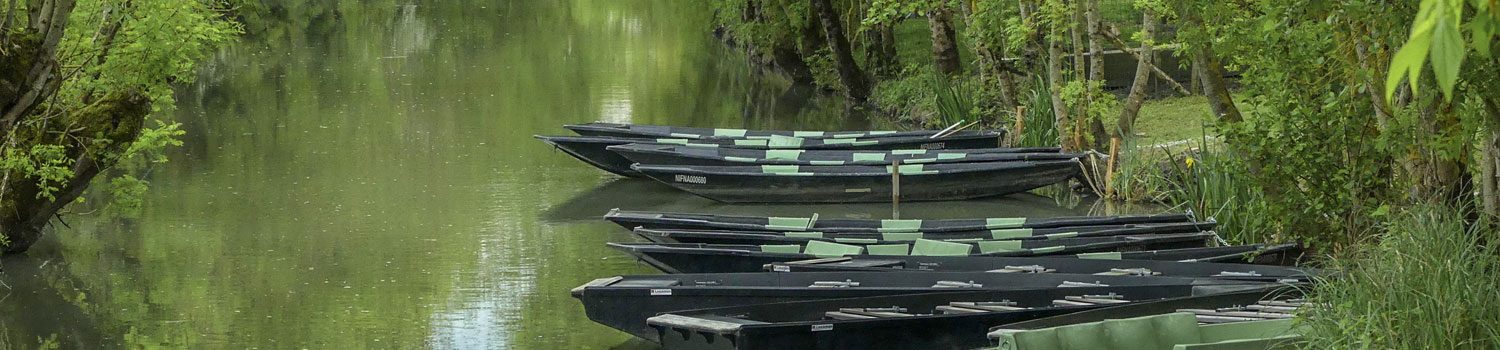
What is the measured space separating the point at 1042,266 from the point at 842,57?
17.4 meters

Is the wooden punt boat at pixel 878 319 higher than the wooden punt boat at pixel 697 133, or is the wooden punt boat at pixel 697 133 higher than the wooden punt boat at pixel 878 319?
the wooden punt boat at pixel 878 319

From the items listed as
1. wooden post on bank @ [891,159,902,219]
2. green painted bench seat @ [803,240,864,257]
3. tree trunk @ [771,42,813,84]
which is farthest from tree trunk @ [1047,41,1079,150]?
tree trunk @ [771,42,813,84]

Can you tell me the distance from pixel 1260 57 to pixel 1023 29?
6.06 metres

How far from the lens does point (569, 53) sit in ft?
123

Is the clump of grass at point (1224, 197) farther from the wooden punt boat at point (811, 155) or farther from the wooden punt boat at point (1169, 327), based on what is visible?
the wooden punt boat at point (811, 155)

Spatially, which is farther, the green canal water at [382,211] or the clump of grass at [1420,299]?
the green canal water at [382,211]

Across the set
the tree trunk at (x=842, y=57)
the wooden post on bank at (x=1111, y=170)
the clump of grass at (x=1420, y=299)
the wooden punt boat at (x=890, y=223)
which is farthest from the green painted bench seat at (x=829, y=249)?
the tree trunk at (x=842, y=57)

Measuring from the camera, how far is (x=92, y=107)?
1412 cm

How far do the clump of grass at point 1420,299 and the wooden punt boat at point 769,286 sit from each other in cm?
246

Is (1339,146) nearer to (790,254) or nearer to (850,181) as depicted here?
(790,254)

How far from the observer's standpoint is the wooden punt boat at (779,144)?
64.4ft

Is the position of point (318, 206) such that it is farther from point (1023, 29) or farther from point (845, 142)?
point (1023, 29)

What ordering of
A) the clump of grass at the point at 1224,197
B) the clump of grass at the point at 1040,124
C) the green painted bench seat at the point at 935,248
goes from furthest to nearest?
the clump of grass at the point at 1040,124
the clump of grass at the point at 1224,197
the green painted bench seat at the point at 935,248

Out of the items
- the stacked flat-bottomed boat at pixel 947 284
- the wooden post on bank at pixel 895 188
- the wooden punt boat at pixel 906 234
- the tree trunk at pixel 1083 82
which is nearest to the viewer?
the stacked flat-bottomed boat at pixel 947 284
